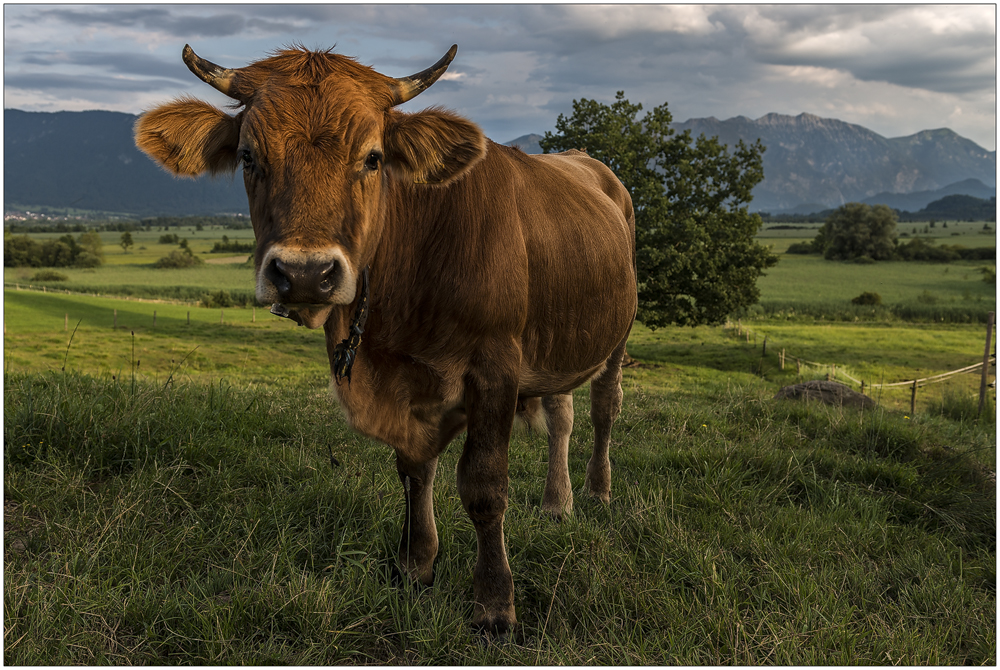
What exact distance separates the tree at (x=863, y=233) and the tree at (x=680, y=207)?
76.8m

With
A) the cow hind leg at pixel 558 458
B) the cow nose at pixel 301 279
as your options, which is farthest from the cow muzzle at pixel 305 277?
the cow hind leg at pixel 558 458

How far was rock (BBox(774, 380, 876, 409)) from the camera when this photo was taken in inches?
431

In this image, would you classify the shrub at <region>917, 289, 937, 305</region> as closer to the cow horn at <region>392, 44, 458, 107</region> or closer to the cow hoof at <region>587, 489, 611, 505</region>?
the cow hoof at <region>587, 489, 611, 505</region>

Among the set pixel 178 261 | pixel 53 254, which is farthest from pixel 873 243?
pixel 53 254

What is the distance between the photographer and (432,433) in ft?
12.8

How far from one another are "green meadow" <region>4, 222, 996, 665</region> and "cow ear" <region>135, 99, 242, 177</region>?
7.65 feet

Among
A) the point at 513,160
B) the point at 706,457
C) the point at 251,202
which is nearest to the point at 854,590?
the point at 706,457

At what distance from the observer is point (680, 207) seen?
27.4 metres

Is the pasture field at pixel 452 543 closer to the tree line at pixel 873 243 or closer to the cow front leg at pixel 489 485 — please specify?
the cow front leg at pixel 489 485

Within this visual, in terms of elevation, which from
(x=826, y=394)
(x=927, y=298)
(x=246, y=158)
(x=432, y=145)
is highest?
(x=432, y=145)

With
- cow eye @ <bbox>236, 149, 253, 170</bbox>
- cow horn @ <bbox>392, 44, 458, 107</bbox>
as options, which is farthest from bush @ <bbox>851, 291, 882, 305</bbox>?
cow eye @ <bbox>236, 149, 253, 170</bbox>

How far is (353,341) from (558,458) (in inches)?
106

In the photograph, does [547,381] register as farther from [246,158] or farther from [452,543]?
[246,158]

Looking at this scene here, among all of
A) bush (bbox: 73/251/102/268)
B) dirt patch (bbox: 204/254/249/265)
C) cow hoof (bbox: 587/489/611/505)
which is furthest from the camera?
dirt patch (bbox: 204/254/249/265)
